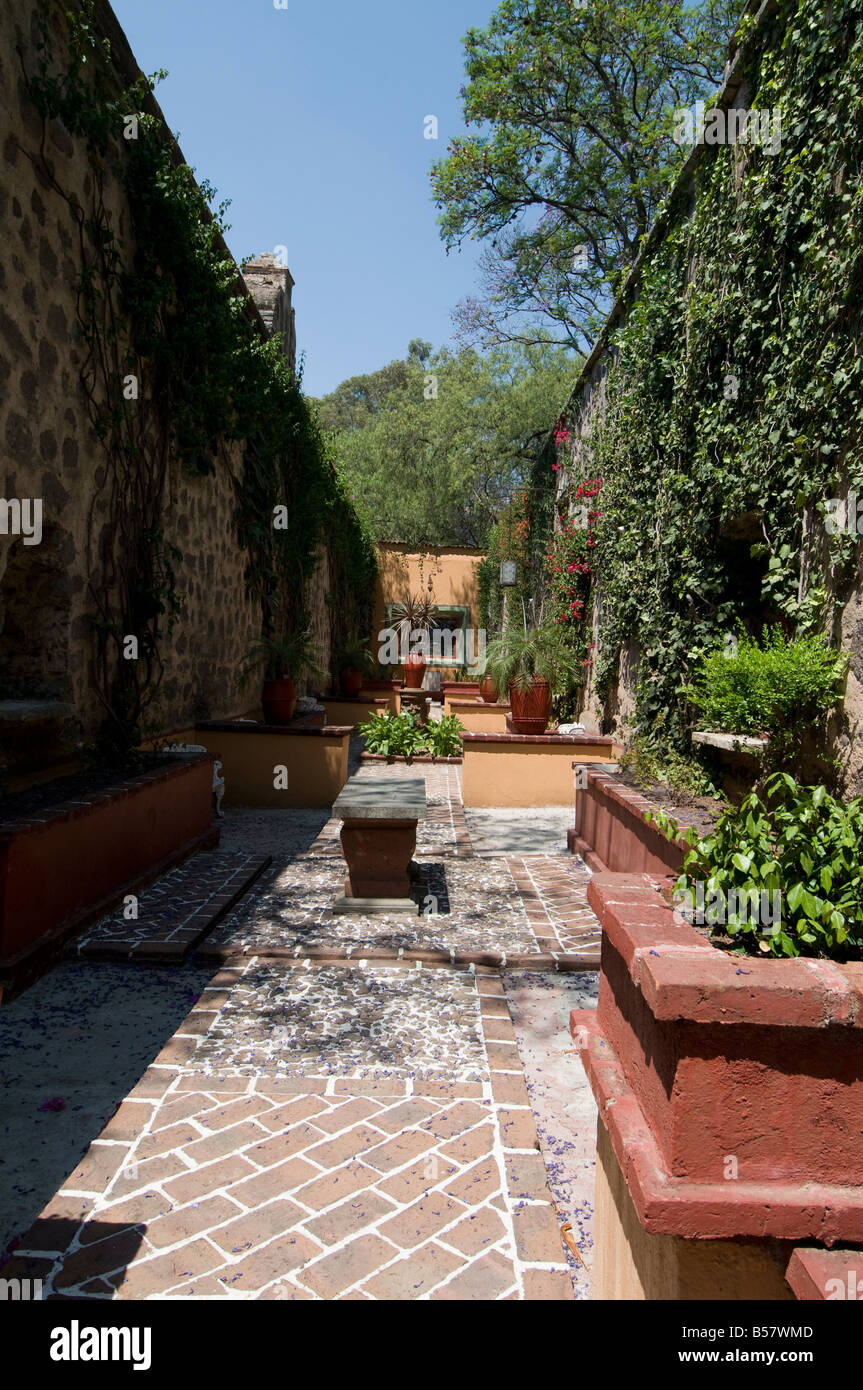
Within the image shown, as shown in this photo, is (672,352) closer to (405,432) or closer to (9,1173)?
(9,1173)

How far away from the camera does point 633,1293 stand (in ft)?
5.32

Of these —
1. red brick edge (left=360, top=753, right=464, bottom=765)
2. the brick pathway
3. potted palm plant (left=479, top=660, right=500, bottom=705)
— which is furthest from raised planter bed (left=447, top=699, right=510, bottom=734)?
the brick pathway

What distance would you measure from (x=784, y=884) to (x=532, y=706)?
6.99 meters

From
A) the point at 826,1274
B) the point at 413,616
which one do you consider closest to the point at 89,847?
the point at 826,1274

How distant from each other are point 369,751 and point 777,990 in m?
9.88

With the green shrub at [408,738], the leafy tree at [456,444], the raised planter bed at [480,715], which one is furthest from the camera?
the leafy tree at [456,444]

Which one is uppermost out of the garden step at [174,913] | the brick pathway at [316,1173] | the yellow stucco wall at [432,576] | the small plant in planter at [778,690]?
the yellow stucco wall at [432,576]

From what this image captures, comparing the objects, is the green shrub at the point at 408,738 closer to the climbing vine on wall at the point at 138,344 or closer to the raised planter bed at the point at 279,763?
the raised planter bed at the point at 279,763

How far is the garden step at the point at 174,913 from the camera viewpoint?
4.09 metres

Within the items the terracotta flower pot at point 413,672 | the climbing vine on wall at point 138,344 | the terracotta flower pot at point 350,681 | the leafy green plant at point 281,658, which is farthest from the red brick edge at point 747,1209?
the terracotta flower pot at point 413,672

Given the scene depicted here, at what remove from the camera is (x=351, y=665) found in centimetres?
1562

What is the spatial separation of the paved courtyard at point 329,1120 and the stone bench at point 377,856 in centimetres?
13

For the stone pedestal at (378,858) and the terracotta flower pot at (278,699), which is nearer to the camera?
the stone pedestal at (378,858)
